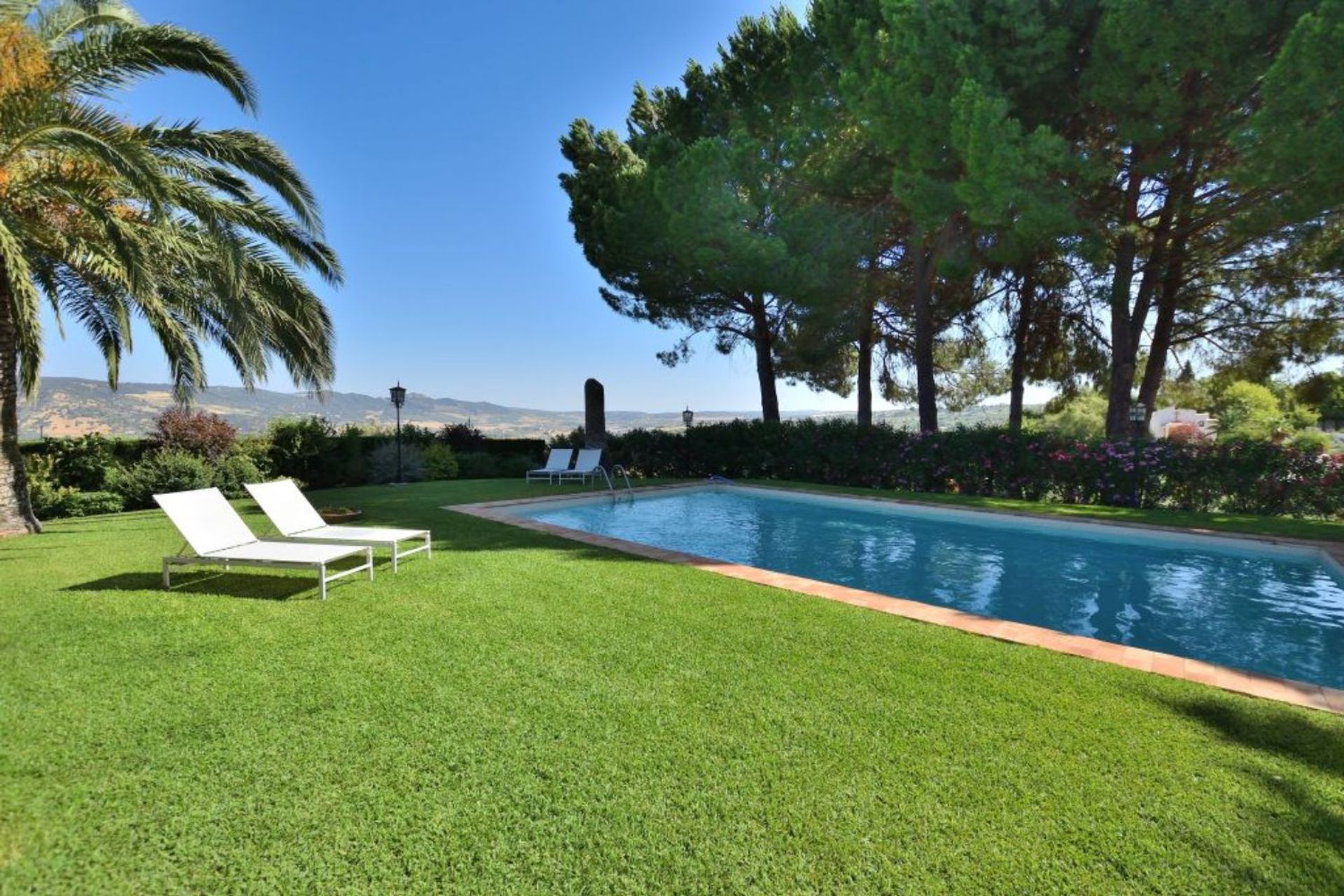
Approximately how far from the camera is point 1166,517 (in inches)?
361

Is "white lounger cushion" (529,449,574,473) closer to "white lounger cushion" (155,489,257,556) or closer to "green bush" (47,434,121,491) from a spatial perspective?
"green bush" (47,434,121,491)

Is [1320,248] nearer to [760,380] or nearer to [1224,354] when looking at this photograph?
[1224,354]

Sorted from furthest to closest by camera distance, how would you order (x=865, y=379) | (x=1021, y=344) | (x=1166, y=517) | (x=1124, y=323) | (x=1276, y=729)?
(x=865, y=379)
(x=1021, y=344)
(x=1124, y=323)
(x=1166, y=517)
(x=1276, y=729)

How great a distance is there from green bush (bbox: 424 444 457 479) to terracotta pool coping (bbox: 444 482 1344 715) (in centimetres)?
1092

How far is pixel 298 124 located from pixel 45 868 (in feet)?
44.2

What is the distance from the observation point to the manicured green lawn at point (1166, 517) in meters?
7.82

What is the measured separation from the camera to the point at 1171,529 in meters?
8.32

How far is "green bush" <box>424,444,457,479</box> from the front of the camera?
17266 mm

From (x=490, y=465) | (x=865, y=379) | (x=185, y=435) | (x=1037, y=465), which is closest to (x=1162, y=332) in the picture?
(x=1037, y=465)

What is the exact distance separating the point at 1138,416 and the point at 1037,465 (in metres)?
3.78

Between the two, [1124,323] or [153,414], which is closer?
[1124,323]

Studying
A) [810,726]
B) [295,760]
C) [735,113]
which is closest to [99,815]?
[295,760]

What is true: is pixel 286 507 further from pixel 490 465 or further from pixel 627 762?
pixel 490 465

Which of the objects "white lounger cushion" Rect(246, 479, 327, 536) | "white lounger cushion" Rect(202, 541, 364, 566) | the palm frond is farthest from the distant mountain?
"white lounger cushion" Rect(202, 541, 364, 566)
